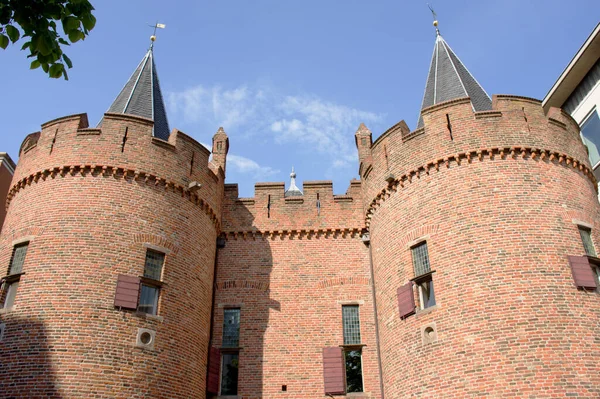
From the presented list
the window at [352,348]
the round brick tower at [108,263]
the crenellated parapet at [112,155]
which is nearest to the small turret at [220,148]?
the round brick tower at [108,263]

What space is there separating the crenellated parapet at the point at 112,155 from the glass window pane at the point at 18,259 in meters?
2.06

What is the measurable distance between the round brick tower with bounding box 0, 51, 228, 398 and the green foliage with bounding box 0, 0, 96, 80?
22.1 ft

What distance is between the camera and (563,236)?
13.3 meters

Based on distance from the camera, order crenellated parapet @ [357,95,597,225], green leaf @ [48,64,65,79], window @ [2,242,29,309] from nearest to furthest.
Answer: green leaf @ [48,64,65,79] < window @ [2,242,29,309] < crenellated parapet @ [357,95,597,225]

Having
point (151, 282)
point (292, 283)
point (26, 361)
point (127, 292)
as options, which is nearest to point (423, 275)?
point (292, 283)

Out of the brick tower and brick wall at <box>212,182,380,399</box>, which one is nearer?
the brick tower

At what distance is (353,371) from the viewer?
15.8 m

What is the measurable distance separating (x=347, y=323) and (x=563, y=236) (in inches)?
266

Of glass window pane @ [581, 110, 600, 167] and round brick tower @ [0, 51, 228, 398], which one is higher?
glass window pane @ [581, 110, 600, 167]

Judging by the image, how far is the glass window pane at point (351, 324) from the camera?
53.4 feet

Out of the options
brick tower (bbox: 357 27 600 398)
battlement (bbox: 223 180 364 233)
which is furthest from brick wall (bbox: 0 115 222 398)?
brick tower (bbox: 357 27 600 398)

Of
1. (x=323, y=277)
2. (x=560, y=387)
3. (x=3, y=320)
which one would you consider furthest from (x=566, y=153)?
(x=3, y=320)

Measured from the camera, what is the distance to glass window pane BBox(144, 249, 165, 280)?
558 inches

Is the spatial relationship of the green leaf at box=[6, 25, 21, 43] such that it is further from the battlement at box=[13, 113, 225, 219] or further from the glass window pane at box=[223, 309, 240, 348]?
the glass window pane at box=[223, 309, 240, 348]
